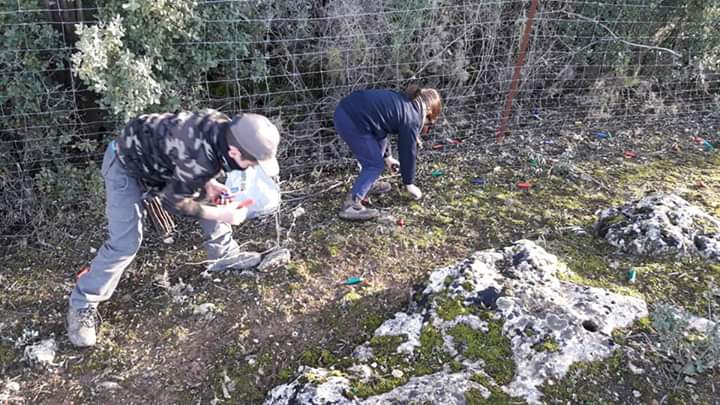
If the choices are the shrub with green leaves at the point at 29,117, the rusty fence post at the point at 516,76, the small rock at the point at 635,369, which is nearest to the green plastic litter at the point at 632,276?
the small rock at the point at 635,369

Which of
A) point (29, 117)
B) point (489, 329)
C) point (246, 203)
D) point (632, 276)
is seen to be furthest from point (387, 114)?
point (29, 117)

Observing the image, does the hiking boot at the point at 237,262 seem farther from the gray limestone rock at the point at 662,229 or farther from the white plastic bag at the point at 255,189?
Result: the gray limestone rock at the point at 662,229

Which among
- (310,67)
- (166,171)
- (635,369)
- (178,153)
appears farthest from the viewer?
(310,67)

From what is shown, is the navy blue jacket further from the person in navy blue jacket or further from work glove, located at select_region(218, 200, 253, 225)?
work glove, located at select_region(218, 200, 253, 225)

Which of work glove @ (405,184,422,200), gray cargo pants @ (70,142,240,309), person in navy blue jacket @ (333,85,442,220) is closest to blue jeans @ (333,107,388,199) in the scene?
person in navy blue jacket @ (333,85,442,220)

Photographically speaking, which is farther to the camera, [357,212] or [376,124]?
[357,212]

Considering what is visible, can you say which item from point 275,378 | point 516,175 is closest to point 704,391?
point 275,378

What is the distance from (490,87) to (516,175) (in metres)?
1.15

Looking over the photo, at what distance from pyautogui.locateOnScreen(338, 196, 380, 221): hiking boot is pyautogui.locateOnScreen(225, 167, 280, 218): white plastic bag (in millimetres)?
899

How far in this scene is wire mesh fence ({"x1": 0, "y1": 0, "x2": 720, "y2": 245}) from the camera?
3.85m

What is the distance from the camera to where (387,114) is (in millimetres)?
4070

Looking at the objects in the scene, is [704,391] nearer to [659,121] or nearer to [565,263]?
[565,263]

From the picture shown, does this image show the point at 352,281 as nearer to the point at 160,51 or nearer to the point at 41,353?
the point at 41,353

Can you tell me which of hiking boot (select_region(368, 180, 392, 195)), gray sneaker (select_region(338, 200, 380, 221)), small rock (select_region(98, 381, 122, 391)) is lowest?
small rock (select_region(98, 381, 122, 391))
